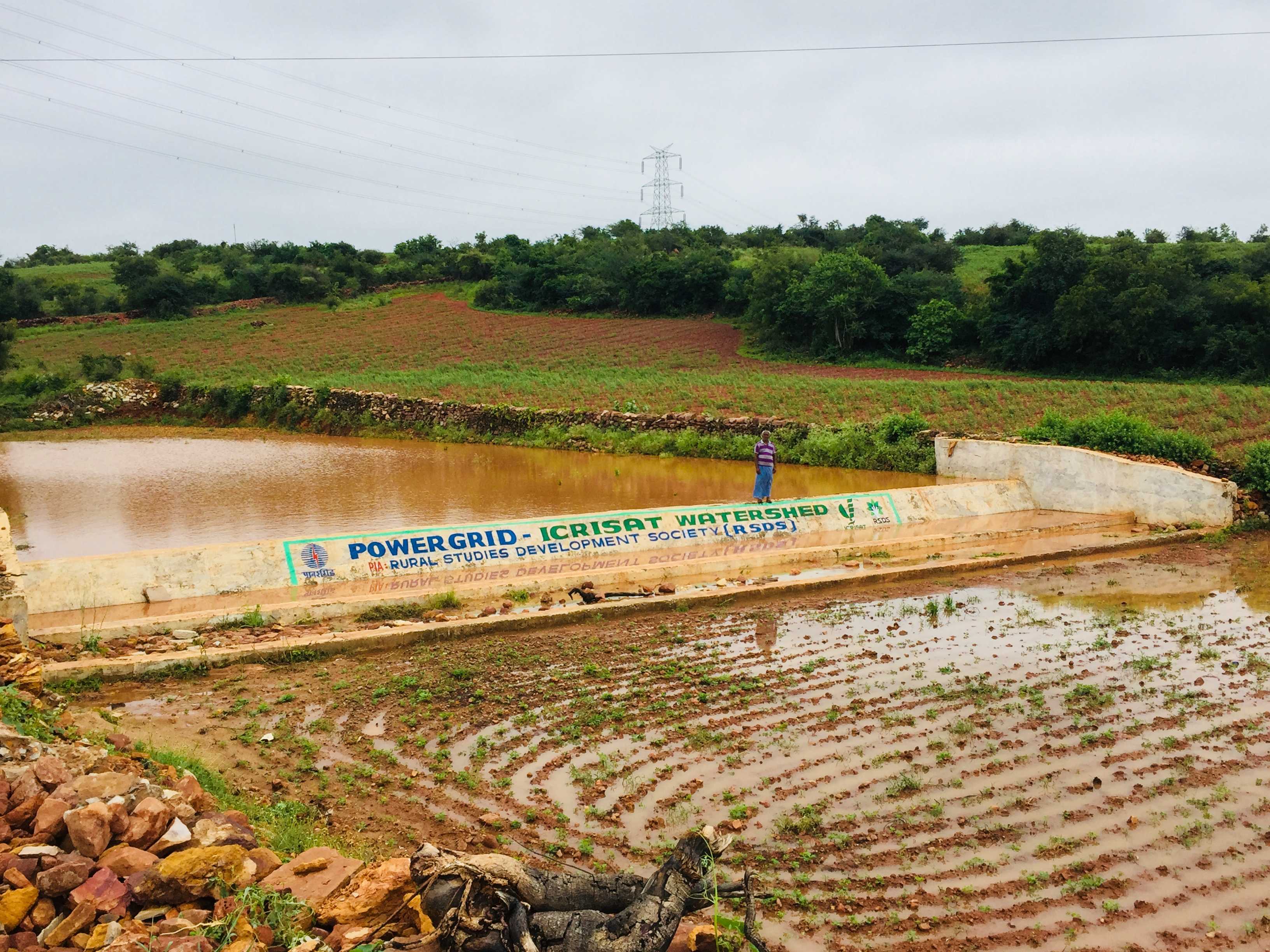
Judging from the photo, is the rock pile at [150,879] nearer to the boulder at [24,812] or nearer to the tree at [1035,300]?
the boulder at [24,812]

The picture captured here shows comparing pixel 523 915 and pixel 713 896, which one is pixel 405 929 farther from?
pixel 713 896

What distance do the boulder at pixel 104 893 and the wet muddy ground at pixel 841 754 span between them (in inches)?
76.2

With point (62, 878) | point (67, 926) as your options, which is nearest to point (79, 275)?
point (62, 878)

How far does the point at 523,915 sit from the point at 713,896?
1.00 meters

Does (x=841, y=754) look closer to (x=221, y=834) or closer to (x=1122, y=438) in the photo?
(x=221, y=834)

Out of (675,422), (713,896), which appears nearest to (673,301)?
(675,422)

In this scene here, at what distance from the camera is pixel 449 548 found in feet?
47.8

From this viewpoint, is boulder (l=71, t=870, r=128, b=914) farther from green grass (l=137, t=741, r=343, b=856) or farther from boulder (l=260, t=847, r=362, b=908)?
green grass (l=137, t=741, r=343, b=856)

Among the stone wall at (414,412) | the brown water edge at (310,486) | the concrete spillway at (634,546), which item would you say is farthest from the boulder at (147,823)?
the stone wall at (414,412)

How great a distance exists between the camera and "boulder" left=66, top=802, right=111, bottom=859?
16.8ft

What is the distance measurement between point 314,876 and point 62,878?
4.02ft

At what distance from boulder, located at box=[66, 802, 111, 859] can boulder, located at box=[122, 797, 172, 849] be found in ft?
0.42

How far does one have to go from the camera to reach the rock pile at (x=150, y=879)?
186 inches

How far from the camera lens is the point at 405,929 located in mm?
5164
